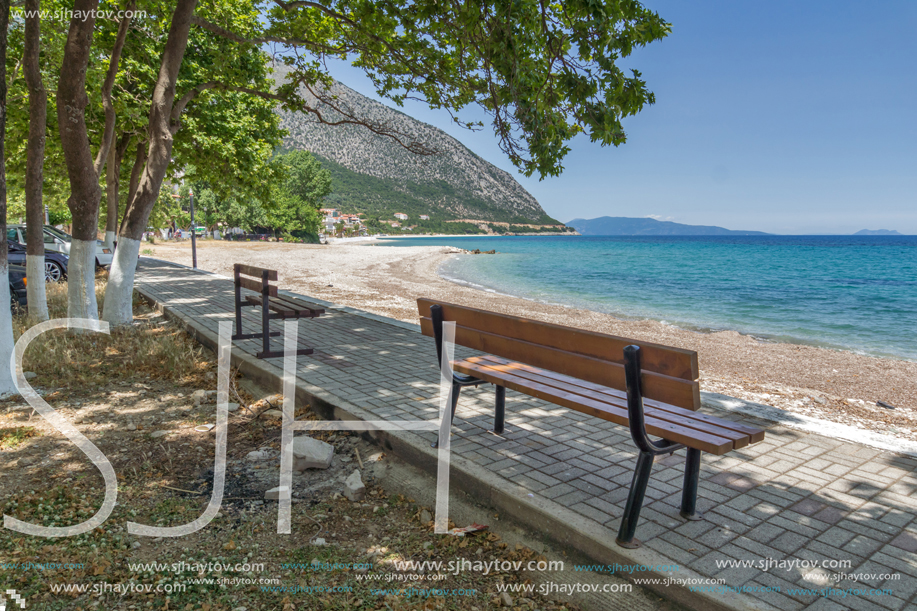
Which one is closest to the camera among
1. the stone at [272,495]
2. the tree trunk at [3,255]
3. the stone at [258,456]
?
the stone at [272,495]

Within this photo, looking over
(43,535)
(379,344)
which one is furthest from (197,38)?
(43,535)

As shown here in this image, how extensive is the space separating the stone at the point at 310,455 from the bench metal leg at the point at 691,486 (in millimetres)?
2372

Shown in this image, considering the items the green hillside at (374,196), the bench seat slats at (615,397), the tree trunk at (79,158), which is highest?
the green hillside at (374,196)

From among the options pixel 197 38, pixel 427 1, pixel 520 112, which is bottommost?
pixel 520 112

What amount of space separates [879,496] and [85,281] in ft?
30.9

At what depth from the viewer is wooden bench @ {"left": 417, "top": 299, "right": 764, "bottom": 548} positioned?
2742mm

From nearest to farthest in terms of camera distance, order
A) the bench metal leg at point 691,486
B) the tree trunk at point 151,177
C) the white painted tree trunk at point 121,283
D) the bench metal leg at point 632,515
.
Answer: the bench metal leg at point 632,515, the bench metal leg at point 691,486, the tree trunk at point 151,177, the white painted tree trunk at point 121,283

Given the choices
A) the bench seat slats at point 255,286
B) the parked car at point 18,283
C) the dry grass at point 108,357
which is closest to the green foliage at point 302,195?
the parked car at point 18,283

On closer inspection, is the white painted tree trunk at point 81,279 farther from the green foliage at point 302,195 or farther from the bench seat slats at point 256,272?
the green foliage at point 302,195

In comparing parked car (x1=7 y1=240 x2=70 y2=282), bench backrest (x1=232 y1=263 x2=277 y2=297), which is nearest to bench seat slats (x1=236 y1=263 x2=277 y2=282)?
bench backrest (x1=232 y1=263 x2=277 y2=297)

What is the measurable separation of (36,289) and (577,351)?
27.5 ft

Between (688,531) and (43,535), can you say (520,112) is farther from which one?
(43,535)

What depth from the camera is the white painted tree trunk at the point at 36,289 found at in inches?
323

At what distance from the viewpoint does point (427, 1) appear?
599 cm
